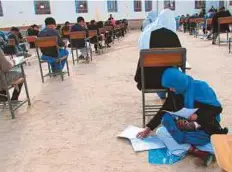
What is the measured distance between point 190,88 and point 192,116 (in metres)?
0.20

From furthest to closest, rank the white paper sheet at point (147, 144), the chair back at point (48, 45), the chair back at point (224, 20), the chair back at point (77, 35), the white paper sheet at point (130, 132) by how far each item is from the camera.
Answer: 1. the chair back at point (224, 20)
2. the chair back at point (77, 35)
3. the chair back at point (48, 45)
4. the white paper sheet at point (130, 132)
5. the white paper sheet at point (147, 144)

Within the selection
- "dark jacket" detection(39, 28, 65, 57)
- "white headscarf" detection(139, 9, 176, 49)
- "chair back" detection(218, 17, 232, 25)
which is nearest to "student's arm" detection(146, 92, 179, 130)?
"white headscarf" detection(139, 9, 176, 49)

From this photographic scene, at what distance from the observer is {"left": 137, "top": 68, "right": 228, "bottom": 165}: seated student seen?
2059 mm

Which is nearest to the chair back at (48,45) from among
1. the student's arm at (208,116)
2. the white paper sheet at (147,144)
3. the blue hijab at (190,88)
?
the white paper sheet at (147,144)

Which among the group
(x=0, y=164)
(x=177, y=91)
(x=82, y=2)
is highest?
(x=82, y=2)

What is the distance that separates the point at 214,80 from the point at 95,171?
2.81 metres

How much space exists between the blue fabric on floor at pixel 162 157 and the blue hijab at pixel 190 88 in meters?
0.42

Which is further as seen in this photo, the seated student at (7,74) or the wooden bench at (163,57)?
the seated student at (7,74)

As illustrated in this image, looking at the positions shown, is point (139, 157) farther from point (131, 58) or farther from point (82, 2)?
point (82, 2)

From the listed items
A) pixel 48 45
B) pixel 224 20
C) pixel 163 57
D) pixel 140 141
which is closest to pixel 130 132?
pixel 140 141

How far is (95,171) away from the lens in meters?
2.16

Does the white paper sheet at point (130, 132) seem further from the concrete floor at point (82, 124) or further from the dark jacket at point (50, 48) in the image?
the dark jacket at point (50, 48)

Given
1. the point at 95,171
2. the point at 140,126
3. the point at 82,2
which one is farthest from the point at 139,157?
the point at 82,2

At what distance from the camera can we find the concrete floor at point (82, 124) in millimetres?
2260
